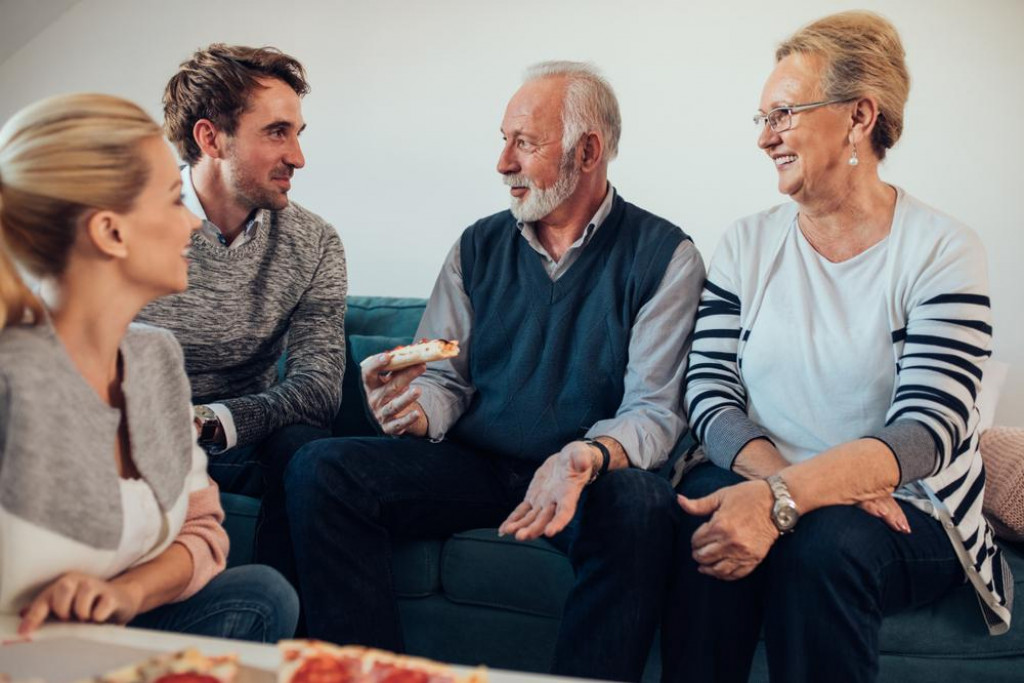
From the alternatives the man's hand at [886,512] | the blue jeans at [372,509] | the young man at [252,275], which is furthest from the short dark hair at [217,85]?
the man's hand at [886,512]

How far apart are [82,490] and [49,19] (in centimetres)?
277

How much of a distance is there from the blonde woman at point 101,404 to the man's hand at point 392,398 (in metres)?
0.69

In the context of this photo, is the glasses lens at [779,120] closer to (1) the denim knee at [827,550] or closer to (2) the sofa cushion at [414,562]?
(1) the denim knee at [827,550]

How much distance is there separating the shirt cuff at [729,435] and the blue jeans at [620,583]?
14cm

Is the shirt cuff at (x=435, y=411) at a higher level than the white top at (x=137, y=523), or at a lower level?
lower

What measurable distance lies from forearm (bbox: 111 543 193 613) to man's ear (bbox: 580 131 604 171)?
1.28 m

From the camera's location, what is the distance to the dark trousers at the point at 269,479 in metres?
2.09

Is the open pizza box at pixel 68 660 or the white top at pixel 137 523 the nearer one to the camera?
Result: the open pizza box at pixel 68 660

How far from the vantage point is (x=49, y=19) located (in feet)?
11.3

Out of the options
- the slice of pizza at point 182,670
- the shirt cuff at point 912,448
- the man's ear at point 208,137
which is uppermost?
the man's ear at point 208,137

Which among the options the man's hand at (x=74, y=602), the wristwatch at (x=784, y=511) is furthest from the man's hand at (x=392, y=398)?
the man's hand at (x=74, y=602)

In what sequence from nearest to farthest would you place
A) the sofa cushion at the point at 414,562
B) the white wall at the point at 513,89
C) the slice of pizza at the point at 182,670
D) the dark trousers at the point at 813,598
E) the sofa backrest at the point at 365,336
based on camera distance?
the slice of pizza at the point at 182,670 → the dark trousers at the point at 813,598 → the sofa cushion at the point at 414,562 → the sofa backrest at the point at 365,336 → the white wall at the point at 513,89

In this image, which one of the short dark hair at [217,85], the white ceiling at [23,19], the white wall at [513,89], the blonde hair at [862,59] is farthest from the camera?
the white ceiling at [23,19]

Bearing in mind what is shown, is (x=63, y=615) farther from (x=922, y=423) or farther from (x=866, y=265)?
(x=866, y=265)
